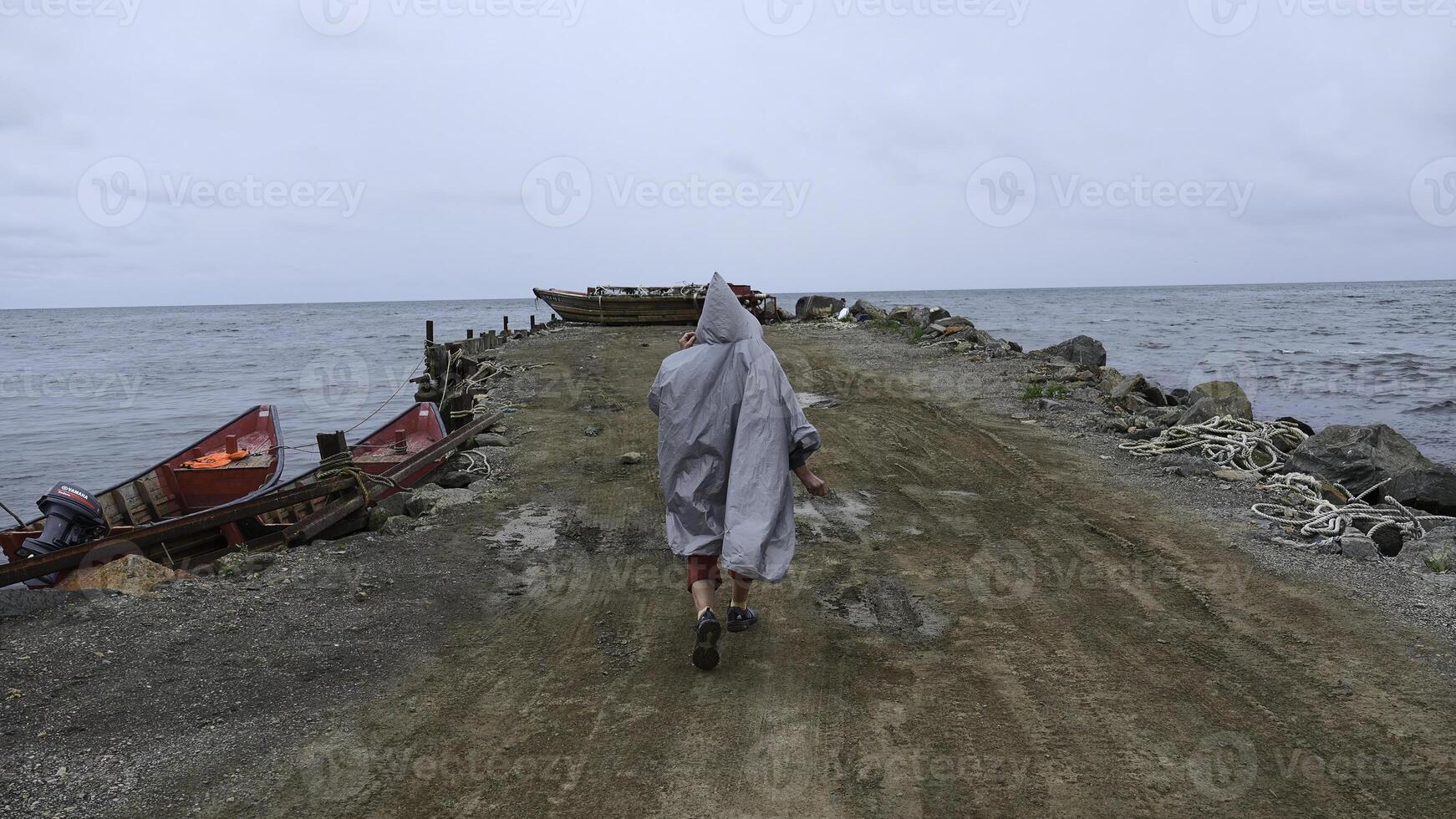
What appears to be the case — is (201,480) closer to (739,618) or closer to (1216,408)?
(739,618)

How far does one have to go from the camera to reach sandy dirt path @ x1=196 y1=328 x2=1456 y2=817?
3.21 m

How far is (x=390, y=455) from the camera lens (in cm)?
1043

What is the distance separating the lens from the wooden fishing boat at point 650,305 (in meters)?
26.2

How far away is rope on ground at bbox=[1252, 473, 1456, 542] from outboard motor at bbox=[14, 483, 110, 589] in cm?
898

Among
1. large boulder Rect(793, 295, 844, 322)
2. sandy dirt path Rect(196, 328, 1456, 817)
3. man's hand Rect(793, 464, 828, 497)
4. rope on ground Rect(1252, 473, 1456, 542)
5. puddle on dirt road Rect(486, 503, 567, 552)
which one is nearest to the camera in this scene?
sandy dirt path Rect(196, 328, 1456, 817)

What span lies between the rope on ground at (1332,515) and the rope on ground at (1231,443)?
72 centimetres

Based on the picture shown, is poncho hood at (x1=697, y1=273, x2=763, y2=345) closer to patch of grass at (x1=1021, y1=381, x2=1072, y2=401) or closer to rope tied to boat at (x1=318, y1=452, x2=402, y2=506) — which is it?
rope tied to boat at (x1=318, y1=452, x2=402, y2=506)

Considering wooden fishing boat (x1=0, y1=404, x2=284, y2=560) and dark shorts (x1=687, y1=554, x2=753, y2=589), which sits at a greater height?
dark shorts (x1=687, y1=554, x2=753, y2=589)

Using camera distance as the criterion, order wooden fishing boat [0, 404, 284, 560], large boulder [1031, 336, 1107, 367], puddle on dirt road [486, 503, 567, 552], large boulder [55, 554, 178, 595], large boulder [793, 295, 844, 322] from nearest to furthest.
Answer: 1. large boulder [55, 554, 178, 595]
2. puddle on dirt road [486, 503, 567, 552]
3. wooden fishing boat [0, 404, 284, 560]
4. large boulder [1031, 336, 1107, 367]
5. large boulder [793, 295, 844, 322]

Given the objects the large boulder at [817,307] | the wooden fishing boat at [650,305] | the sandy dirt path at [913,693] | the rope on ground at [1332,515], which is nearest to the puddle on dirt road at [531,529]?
the sandy dirt path at [913,693]

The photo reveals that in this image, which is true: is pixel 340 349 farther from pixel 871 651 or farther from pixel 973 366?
pixel 871 651

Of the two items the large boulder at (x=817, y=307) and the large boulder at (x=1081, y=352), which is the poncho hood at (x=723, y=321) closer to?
the large boulder at (x=1081, y=352)

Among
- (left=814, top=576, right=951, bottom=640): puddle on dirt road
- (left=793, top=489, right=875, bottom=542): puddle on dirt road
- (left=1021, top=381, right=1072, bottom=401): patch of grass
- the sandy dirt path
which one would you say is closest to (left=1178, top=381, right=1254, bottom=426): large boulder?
(left=1021, top=381, right=1072, bottom=401): patch of grass

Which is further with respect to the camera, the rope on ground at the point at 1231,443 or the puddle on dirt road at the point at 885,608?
the rope on ground at the point at 1231,443
